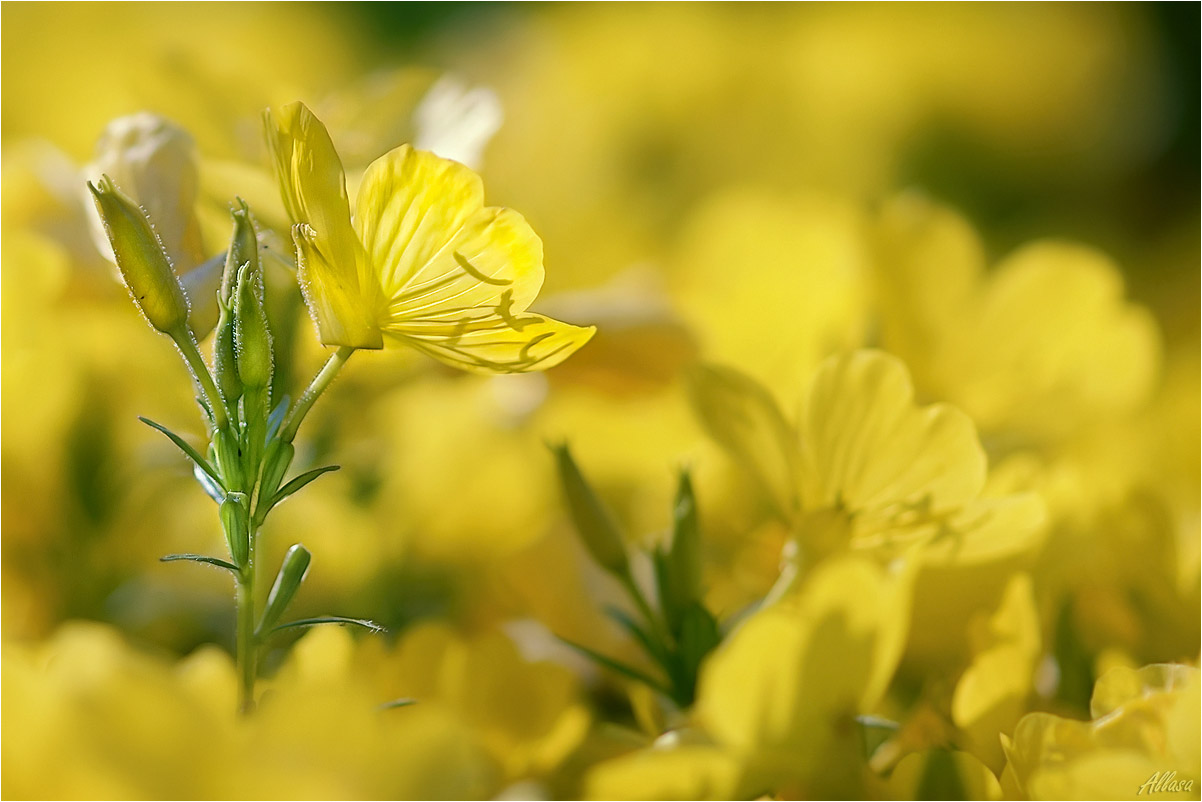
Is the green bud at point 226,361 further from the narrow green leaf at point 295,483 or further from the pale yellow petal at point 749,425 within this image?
the pale yellow petal at point 749,425

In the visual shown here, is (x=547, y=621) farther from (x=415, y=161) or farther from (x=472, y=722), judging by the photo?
(x=415, y=161)

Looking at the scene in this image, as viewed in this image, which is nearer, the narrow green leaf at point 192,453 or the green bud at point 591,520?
the narrow green leaf at point 192,453

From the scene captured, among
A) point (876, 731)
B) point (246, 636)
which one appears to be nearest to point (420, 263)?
point (246, 636)

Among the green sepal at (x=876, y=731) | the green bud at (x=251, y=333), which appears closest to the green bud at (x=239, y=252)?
the green bud at (x=251, y=333)

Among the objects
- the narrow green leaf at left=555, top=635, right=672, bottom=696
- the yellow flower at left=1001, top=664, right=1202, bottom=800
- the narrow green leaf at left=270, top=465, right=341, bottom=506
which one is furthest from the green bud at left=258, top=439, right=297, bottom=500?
the yellow flower at left=1001, top=664, right=1202, bottom=800

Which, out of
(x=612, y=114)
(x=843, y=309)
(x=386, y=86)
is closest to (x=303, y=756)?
(x=386, y=86)
